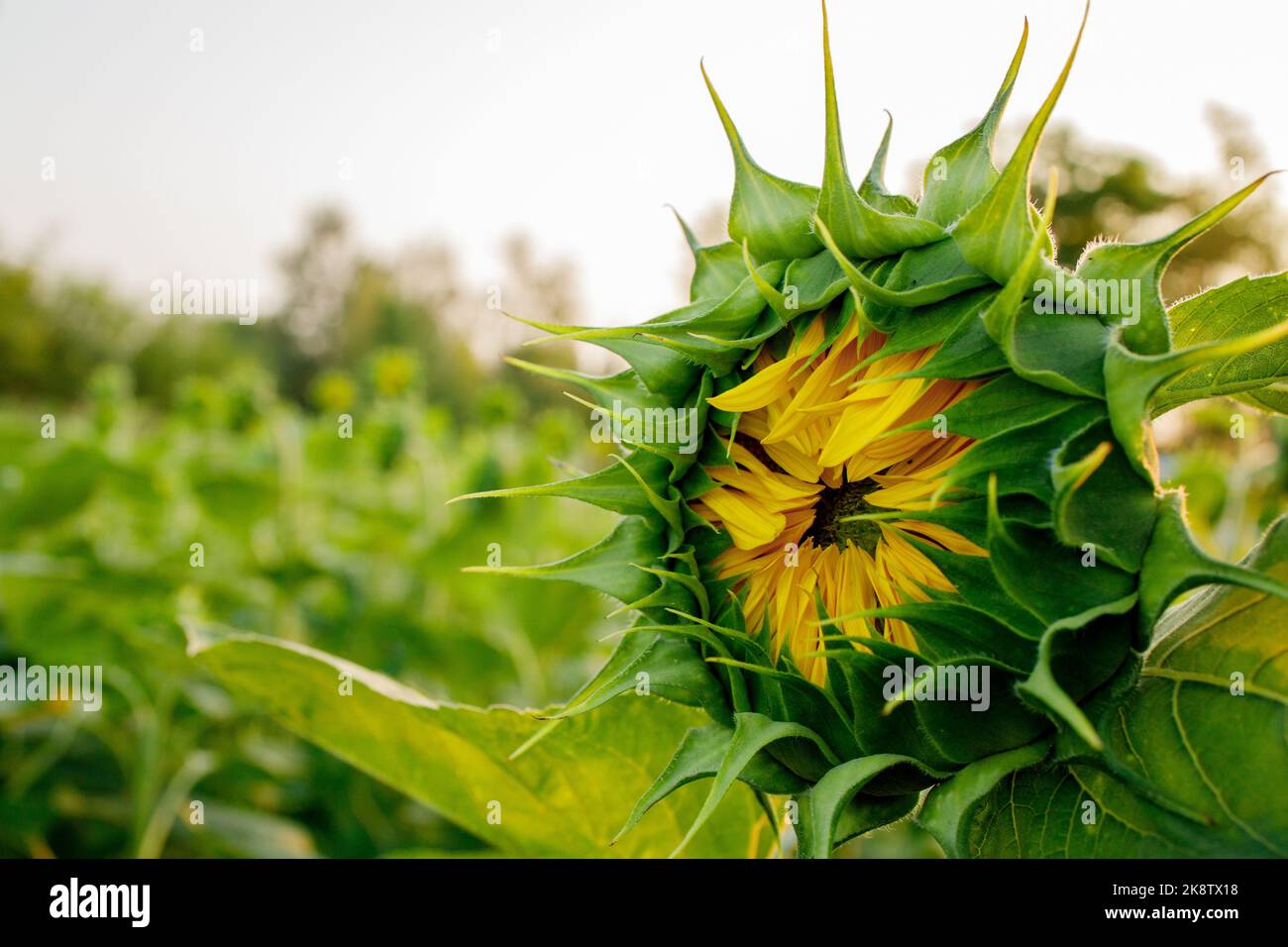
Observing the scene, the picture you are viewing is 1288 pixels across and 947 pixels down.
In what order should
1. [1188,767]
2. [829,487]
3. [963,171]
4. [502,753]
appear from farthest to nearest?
[502,753] < [829,487] < [963,171] < [1188,767]

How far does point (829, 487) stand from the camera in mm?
1335

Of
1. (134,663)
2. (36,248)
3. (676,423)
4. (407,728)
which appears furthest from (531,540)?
(36,248)

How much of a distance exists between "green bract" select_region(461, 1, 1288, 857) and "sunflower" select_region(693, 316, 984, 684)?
0.03 m

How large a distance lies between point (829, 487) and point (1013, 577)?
271 millimetres

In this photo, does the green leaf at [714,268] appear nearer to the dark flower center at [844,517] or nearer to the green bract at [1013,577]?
the green bract at [1013,577]

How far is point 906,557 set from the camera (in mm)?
1234

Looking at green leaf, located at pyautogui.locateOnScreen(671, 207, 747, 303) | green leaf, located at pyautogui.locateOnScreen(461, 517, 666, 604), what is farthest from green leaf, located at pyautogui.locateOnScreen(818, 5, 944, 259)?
green leaf, located at pyautogui.locateOnScreen(461, 517, 666, 604)

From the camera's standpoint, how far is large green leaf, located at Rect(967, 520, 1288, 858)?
3.53 ft

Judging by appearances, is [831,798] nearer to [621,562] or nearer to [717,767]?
[717,767]

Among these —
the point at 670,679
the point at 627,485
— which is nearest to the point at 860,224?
the point at 627,485

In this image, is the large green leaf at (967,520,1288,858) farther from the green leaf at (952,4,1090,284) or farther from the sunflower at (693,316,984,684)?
the green leaf at (952,4,1090,284)

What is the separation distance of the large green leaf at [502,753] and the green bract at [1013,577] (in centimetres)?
27

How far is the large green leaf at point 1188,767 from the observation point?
1076mm
